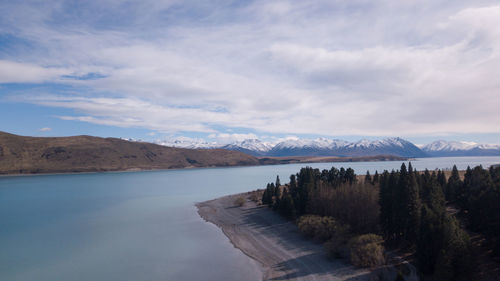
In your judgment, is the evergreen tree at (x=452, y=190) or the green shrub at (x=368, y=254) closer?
the green shrub at (x=368, y=254)

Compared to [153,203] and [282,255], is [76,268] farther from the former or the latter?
[153,203]

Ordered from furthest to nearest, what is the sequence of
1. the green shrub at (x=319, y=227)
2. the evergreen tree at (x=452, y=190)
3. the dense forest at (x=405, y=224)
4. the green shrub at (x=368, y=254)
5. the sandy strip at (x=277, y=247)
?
the evergreen tree at (x=452, y=190)
the green shrub at (x=319, y=227)
the green shrub at (x=368, y=254)
the sandy strip at (x=277, y=247)
the dense forest at (x=405, y=224)

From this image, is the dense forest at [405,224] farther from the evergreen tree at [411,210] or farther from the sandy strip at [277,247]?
the sandy strip at [277,247]

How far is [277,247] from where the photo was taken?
36.9 meters

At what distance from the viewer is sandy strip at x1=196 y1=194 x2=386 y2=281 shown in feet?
91.6

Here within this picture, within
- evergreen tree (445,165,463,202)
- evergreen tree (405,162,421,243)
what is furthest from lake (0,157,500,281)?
evergreen tree (445,165,463,202)

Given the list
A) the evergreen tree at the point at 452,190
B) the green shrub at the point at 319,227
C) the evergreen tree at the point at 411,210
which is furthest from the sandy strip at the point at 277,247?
the evergreen tree at the point at 452,190

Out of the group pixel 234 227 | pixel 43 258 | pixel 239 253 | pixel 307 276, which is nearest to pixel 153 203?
pixel 234 227

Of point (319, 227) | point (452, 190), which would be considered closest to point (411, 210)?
point (319, 227)

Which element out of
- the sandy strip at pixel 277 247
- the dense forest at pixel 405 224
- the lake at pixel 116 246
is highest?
the dense forest at pixel 405 224

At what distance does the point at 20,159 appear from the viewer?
199625mm

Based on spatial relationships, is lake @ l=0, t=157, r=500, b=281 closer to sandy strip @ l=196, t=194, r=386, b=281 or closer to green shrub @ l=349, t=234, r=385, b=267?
sandy strip @ l=196, t=194, r=386, b=281

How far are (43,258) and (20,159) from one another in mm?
207435

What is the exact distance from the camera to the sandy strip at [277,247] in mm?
27922
